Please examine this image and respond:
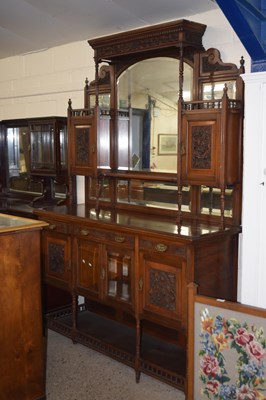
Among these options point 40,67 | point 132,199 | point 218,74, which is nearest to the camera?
point 218,74

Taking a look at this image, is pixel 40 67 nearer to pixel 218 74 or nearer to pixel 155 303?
pixel 218 74

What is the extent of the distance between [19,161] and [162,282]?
8.67 feet

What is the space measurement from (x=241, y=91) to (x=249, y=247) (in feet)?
3.51

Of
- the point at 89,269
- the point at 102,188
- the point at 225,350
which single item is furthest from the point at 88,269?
the point at 225,350

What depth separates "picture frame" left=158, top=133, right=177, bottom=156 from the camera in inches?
145

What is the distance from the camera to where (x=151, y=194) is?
3.93 metres

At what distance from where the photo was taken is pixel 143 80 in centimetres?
389

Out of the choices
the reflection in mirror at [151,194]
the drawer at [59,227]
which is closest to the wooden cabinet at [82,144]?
the reflection in mirror at [151,194]

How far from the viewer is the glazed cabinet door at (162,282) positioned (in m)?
3.08

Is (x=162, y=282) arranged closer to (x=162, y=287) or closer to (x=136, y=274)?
(x=162, y=287)

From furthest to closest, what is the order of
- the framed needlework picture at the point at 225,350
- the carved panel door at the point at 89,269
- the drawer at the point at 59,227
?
the drawer at the point at 59,227 → the carved panel door at the point at 89,269 → the framed needlework picture at the point at 225,350

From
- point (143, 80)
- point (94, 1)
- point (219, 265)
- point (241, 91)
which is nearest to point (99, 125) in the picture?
point (143, 80)

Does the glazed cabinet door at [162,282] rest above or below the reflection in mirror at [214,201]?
below

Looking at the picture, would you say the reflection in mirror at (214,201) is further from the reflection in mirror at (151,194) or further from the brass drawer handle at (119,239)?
the brass drawer handle at (119,239)
